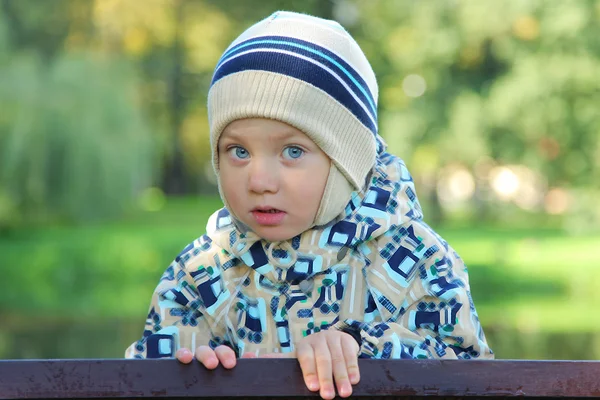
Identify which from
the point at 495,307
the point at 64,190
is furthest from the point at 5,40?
the point at 495,307

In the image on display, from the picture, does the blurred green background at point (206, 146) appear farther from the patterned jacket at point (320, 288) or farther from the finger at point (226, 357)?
the finger at point (226, 357)

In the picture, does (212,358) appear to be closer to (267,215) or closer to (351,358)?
(351,358)

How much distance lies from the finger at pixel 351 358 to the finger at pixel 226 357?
140 millimetres

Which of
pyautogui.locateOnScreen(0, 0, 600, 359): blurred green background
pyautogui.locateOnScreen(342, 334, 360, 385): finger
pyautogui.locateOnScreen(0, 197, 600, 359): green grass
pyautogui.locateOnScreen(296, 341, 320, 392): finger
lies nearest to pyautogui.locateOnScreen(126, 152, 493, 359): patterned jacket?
pyautogui.locateOnScreen(342, 334, 360, 385): finger

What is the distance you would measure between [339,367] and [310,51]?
0.60m

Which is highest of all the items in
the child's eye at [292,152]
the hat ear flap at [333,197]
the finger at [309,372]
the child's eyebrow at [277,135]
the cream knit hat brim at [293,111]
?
the cream knit hat brim at [293,111]

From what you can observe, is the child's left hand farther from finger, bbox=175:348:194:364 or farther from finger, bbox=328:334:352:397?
finger, bbox=175:348:194:364

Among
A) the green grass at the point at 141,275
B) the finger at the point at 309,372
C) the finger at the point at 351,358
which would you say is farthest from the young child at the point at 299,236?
the green grass at the point at 141,275

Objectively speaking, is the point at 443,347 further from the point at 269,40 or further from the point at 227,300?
the point at 269,40

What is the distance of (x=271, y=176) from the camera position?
1504mm

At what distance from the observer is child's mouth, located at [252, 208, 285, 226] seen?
1530 millimetres

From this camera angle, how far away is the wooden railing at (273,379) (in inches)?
42.5

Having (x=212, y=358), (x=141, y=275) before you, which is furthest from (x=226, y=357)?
(x=141, y=275)

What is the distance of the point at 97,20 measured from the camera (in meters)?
17.5
